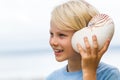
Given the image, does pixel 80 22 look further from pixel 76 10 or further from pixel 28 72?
pixel 28 72

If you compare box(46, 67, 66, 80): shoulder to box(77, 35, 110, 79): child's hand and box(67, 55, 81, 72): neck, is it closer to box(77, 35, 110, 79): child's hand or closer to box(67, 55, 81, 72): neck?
box(67, 55, 81, 72): neck

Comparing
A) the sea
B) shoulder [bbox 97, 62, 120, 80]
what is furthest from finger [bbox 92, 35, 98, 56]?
the sea

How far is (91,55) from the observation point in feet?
3.28

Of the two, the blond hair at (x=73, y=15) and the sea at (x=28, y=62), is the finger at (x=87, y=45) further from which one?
the sea at (x=28, y=62)

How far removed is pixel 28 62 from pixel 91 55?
2.23m

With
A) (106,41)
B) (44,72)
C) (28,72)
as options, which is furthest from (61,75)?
(28,72)

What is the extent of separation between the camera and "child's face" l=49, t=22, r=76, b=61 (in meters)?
1.08

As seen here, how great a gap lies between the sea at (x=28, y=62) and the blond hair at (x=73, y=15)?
1521 mm

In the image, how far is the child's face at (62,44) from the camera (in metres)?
1.08

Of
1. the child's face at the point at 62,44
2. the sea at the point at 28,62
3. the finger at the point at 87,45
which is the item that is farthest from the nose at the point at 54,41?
the sea at the point at 28,62

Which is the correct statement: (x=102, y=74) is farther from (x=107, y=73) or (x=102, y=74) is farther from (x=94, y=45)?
(x=94, y=45)

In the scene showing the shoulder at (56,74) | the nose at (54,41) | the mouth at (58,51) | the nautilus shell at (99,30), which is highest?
the nautilus shell at (99,30)

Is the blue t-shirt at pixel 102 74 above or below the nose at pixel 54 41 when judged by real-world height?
below

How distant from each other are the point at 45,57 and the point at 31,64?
6.8 inches
